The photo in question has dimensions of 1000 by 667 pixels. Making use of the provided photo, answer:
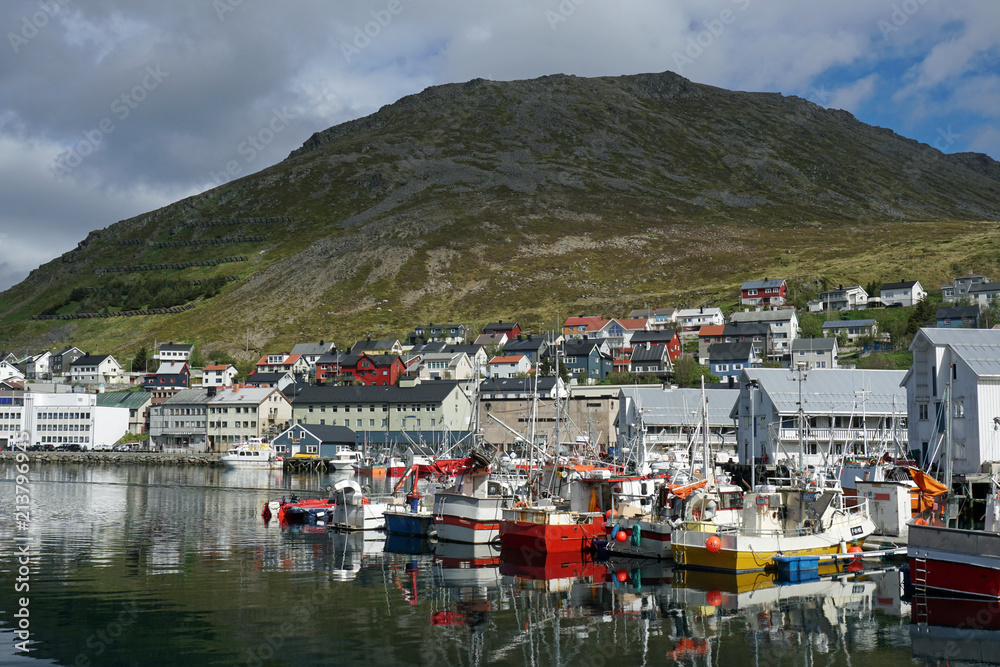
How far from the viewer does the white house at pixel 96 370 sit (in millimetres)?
187962

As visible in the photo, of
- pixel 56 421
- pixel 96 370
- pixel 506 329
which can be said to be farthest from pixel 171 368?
pixel 506 329

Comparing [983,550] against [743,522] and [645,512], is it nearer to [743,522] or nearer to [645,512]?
[743,522]

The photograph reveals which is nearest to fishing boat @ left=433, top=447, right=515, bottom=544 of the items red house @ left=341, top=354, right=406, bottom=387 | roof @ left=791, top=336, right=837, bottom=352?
roof @ left=791, top=336, right=837, bottom=352

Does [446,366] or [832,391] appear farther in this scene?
[446,366]

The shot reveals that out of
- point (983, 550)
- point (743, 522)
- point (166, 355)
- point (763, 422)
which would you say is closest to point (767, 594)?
point (743, 522)

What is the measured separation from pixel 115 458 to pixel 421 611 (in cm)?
11187

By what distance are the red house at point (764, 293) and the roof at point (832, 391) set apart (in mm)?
96623

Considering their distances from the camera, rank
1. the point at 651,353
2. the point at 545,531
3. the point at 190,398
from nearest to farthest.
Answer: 1. the point at 545,531
2. the point at 190,398
3. the point at 651,353

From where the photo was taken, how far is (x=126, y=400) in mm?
153500

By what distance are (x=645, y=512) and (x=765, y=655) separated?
19516mm

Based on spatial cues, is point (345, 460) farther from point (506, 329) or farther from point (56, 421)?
point (506, 329)

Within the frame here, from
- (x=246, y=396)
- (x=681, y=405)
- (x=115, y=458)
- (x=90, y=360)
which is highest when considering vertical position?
(x=90, y=360)

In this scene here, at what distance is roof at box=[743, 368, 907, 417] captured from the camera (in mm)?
79062

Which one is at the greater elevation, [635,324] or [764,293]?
[764,293]
